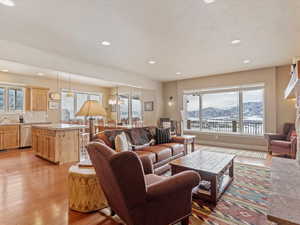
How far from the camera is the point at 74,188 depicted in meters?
2.02

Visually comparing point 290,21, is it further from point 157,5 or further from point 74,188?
point 74,188

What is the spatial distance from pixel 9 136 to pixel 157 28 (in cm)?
588

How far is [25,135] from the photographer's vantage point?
18.4 ft

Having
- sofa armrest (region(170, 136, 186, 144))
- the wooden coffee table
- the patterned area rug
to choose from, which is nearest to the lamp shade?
the wooden coffee table

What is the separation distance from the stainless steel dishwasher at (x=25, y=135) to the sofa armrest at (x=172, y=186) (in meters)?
6.07

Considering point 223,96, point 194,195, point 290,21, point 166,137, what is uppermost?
point 290,21

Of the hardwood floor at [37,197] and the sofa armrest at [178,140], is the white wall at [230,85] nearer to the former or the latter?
the hardwood floor at [37,197]

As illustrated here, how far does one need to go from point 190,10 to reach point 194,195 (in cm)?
265

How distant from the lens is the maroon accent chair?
3.94 meters

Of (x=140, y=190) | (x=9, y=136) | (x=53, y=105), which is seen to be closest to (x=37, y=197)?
(x=140, y=190)

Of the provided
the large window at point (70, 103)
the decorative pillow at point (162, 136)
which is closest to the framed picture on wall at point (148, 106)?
the large window at point (70, 103)

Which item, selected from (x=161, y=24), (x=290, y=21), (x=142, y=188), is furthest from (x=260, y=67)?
(x=142, y=188)


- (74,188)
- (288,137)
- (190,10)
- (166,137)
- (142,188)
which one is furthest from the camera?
(288,137)

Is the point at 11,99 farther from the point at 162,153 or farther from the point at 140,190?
the point at 140,190
